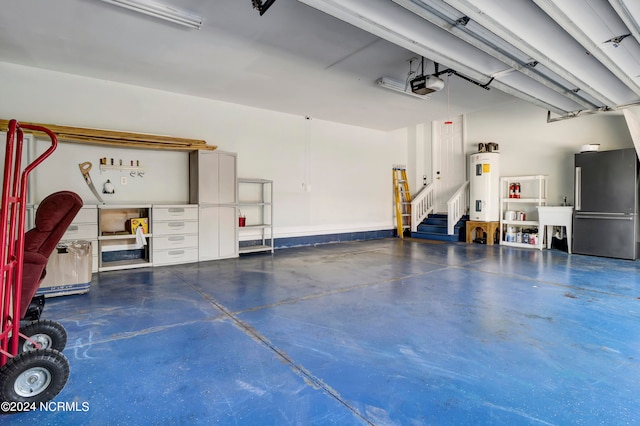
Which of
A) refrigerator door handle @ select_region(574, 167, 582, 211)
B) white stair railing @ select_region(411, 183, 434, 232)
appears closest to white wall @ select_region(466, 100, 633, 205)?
refrigerator door handle @ select_region(574, 167, 582, 211)

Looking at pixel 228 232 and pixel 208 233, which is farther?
pixel 228 232

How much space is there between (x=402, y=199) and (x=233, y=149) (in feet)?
17.4

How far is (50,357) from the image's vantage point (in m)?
1.73

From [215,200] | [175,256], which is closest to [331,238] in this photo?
[215,200]

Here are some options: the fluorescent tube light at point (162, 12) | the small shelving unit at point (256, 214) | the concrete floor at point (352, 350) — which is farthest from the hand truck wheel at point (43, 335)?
the small shelving unit at point (256, 214)

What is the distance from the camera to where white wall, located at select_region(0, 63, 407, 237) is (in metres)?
4.83

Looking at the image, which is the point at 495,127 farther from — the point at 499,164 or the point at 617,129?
the point at 617,129

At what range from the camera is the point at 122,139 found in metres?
5.08

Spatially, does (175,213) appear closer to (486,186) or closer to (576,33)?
(576,33)

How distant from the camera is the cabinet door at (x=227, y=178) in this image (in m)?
5.75

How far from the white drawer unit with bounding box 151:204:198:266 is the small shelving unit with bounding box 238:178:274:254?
3.67ft

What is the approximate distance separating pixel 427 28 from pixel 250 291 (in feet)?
11.1

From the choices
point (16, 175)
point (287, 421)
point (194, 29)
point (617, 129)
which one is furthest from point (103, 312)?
point (617, 129)

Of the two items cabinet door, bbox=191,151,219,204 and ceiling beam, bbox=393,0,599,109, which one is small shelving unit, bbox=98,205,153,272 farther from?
ceiling beam, bbox=393,0,599,109
